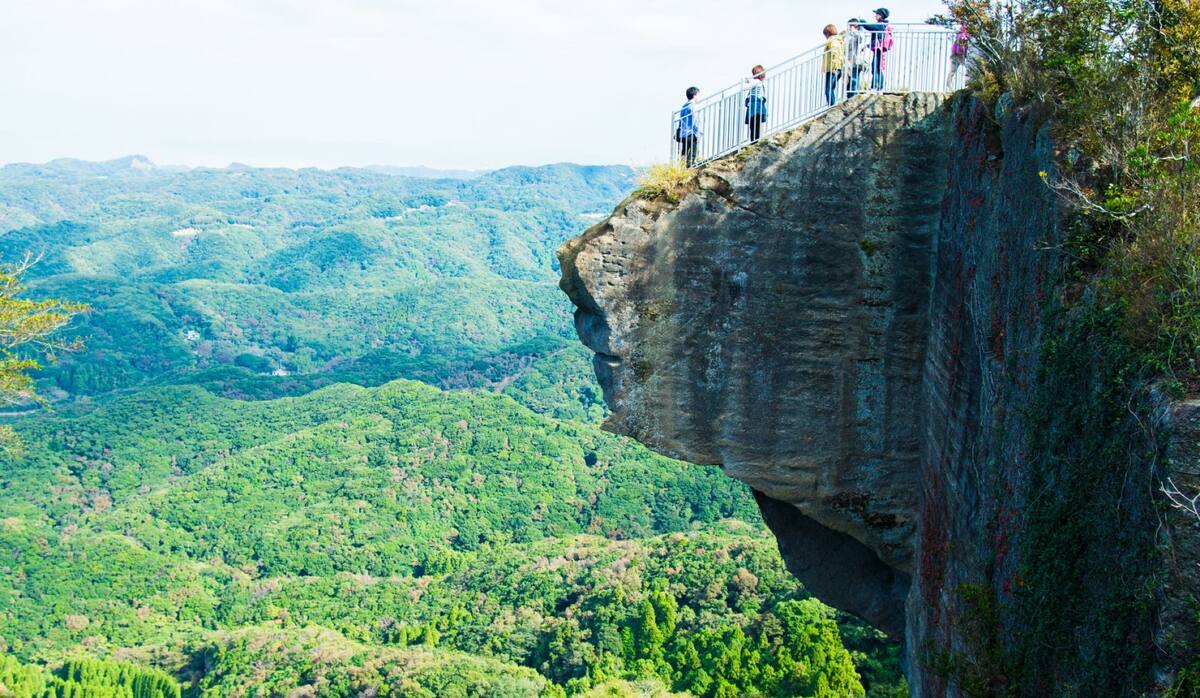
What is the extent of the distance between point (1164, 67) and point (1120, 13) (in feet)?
2.32

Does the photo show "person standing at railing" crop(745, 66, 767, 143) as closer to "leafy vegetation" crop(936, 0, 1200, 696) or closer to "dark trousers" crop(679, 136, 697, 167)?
"dark trousers" crop(679, 136, 697, 167)

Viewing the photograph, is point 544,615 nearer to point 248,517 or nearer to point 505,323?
point 248,517

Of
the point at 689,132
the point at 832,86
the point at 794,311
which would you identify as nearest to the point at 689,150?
the point at 689,132

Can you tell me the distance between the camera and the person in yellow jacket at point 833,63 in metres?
12.2

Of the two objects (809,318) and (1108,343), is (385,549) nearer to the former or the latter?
(809,318)

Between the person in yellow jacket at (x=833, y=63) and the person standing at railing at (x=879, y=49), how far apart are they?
1.08 ft

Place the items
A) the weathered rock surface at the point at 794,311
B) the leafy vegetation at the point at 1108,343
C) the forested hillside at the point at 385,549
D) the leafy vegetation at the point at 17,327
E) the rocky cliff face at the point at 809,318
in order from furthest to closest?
the forested hillside at the point at 385,549
the leafy vegetation at the point at 17,327
the weathered rock surface at the point at 794,311
the rocky cliff face at the point at 809,318
the leafy vegetation at the point at 1108,343

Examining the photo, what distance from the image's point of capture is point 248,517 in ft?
256

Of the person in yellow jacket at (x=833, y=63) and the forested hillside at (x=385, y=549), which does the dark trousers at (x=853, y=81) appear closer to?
the person in yellow jacket at (x=833, y=63)

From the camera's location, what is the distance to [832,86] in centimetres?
1238

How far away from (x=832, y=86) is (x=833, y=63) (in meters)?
0.26

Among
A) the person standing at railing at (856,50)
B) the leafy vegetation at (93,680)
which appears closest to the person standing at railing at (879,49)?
the person standing at railing at (856,50)

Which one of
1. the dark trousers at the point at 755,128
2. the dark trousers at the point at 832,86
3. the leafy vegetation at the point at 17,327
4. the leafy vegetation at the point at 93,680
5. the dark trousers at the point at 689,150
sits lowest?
the leafy vegetation at the point at 93,680

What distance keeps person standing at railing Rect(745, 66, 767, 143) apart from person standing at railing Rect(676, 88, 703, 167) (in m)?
0.65
